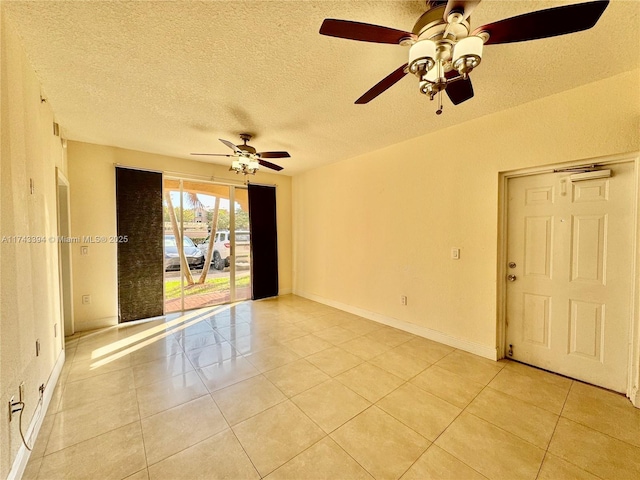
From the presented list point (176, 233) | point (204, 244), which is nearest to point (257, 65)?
point (176, 233)

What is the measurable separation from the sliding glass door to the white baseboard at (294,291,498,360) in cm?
206

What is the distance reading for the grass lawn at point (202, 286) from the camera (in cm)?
446

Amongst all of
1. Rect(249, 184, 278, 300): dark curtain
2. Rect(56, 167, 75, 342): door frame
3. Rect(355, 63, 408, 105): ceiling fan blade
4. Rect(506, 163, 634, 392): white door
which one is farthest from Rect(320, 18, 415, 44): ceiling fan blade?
Rect(249, 184, 278, 300): dark curtain

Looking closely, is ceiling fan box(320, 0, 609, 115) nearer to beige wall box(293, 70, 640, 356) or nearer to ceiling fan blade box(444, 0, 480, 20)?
ceiling fan blade box(444, 0, 480, 20)

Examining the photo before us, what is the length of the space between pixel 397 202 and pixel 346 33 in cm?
267

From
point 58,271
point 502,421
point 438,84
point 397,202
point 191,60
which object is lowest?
point 502,421

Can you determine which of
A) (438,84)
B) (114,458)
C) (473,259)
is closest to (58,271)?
(114,458)

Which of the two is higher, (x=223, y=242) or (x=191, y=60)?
(x=191, y=60)

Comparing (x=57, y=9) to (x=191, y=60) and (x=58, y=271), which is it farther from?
(x=58, y=271)

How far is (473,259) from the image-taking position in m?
2.93

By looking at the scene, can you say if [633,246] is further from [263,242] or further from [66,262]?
[66,262]

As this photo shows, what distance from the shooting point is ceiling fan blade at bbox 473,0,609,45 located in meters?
1.06

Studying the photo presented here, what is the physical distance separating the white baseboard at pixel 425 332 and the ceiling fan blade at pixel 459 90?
101 inches

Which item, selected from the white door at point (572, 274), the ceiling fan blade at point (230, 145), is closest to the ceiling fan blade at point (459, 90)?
the white door at point (572, 274)
